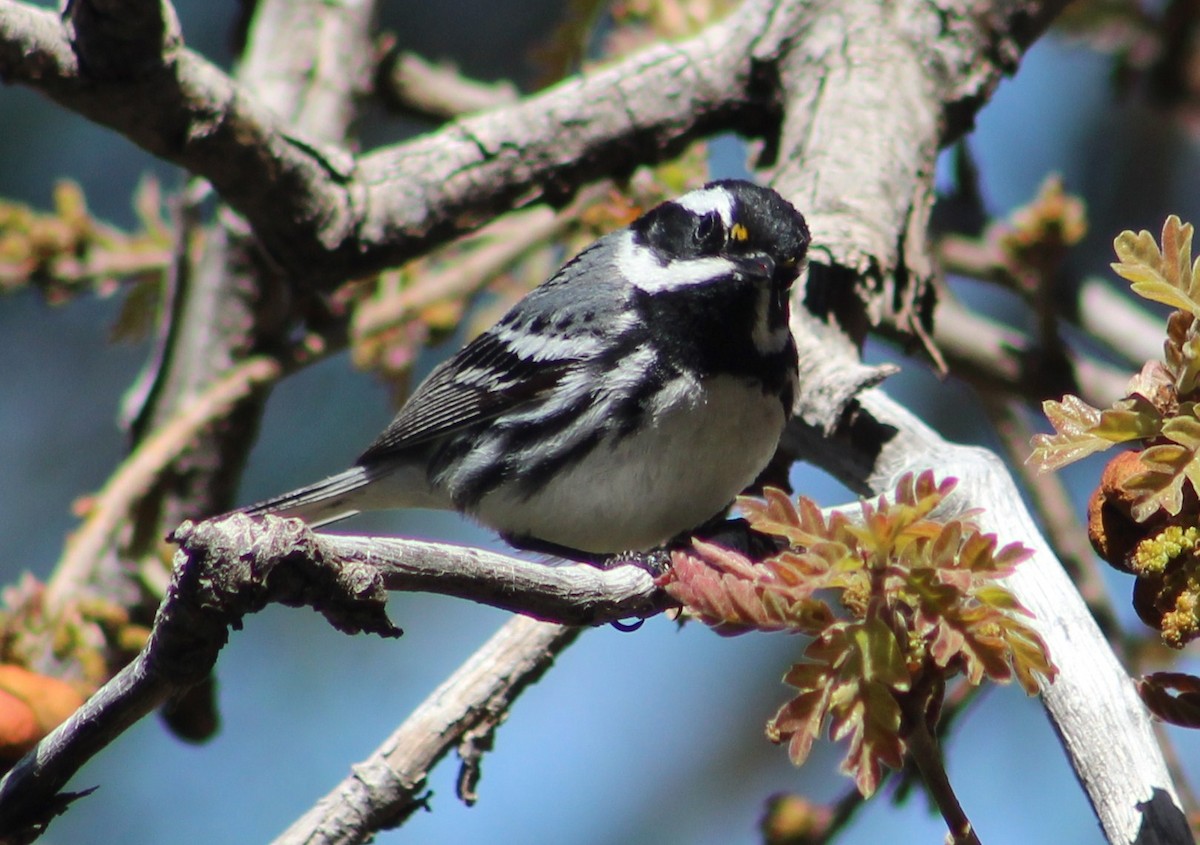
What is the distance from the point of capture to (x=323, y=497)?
394cm

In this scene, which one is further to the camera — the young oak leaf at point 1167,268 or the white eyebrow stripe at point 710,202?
the white eyebrow stripe at point 710,202

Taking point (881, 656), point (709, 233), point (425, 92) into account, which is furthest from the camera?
point (425, 92)

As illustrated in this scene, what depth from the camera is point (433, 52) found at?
25.2 ft

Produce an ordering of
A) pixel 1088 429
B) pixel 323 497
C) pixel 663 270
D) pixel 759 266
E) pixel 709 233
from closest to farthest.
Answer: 1. pixel 1088 429
2. pixel 759 266
3. pixel 709 233
4. pixel 663 270
5. pixel 323 497

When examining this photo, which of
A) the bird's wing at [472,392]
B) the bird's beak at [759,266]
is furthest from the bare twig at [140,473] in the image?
the bird's beak at [759,266]

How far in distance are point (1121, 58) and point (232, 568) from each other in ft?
15.5

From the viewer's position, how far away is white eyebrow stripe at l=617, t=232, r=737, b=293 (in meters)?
3.43

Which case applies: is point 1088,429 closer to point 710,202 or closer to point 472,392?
point 710,202

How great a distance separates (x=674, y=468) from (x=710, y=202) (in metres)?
0.76

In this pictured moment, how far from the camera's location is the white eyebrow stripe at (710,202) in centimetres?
339

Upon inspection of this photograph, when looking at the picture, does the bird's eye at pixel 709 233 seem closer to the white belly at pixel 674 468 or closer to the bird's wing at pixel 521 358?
the bird's wing at pixel 521 358

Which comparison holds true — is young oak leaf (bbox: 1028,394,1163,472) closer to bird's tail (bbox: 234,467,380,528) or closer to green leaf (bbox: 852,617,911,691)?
green leaf (bbox: 852,617,911,691)

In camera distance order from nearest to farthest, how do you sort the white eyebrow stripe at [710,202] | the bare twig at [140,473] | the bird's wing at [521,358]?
the bare twig at [140,473] → the white eyebrow stripe at [710,202] → the bird's wing at [521,358]

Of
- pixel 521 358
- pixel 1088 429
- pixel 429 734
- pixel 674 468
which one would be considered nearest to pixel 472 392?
pixel 521 358
